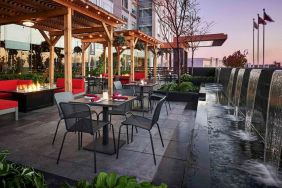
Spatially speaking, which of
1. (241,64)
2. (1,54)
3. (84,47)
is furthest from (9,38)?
(241,64)

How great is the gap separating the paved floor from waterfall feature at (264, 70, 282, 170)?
118 cm

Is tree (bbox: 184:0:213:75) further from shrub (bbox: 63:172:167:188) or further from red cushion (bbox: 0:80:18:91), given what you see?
shrub (bbox: 63:172:167:188)

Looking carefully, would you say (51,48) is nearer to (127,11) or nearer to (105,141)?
(105,141)

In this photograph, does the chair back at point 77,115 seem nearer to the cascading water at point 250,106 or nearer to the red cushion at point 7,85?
the cascading water at point 250,106

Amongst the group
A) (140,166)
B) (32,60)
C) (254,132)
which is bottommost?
(140,166)

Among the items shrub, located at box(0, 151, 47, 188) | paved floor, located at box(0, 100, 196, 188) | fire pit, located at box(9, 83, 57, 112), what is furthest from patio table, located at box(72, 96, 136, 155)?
fire pit, located at box(9, 83, 57, 112)

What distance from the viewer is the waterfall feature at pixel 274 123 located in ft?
9.77

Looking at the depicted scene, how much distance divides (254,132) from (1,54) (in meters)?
14.5

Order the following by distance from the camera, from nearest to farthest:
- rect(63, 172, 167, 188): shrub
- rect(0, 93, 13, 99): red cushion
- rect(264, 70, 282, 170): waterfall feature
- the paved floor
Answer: rect(63, 172, 167, 188): shrub, rect(264, 70, 282, 170): waterfall feature, the paved floor, rect(0, 93, 13, 99): red cushion

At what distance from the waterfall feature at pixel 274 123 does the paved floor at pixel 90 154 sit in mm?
1179

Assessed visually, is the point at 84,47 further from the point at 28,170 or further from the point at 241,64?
the point at 241,64

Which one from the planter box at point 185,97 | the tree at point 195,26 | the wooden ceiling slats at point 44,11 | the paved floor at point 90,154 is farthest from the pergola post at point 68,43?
the tree at point 195,26

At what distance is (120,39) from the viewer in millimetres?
11242

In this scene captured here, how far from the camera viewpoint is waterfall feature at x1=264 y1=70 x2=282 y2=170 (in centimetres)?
298
